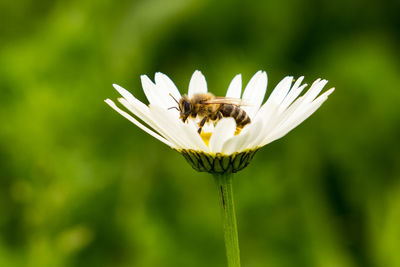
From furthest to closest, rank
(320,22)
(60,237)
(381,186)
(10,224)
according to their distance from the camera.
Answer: (320,22)
(381,186)
(10,224)
(60,237)

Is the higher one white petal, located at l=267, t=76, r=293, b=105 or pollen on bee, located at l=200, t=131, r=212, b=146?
white petal, located at l=267, t=76, r=293, b=105

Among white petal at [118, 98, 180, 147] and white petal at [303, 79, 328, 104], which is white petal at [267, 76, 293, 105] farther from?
white petal at [118, 98, 180, 147]

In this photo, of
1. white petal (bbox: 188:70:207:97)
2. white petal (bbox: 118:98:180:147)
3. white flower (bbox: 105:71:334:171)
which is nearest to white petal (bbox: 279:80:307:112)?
white flower (bbox: 105:71:334:171)

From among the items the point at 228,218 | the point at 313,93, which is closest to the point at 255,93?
the point at 313,93

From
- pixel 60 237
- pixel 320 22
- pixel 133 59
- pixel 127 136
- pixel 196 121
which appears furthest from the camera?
pixel 320 22

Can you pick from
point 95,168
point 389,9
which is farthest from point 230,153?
point 389,9

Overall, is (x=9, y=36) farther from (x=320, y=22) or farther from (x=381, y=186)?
(x=381, y=186)

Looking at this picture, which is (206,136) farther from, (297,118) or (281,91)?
(297,118)
